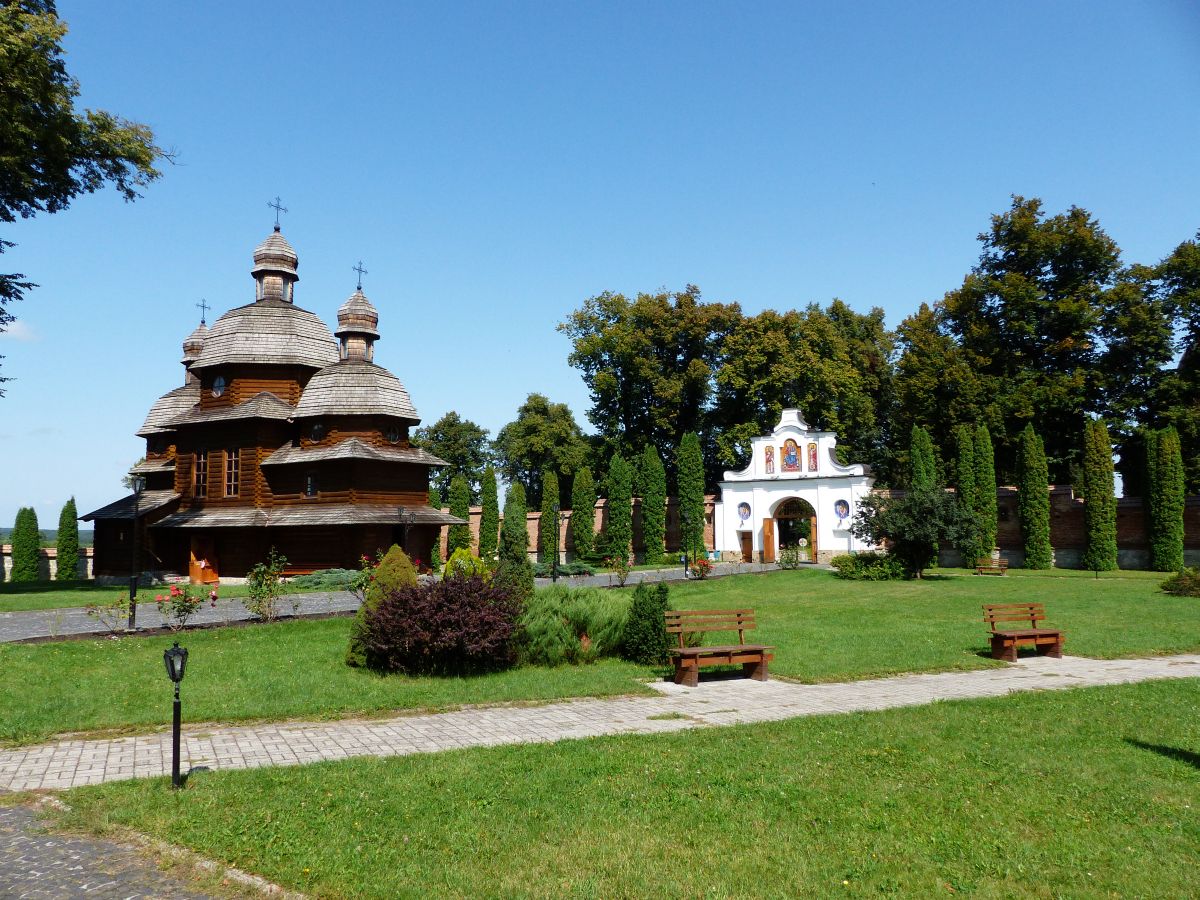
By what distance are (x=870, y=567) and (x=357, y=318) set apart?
22788 millimetres

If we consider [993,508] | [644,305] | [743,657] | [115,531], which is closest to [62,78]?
[115,531]

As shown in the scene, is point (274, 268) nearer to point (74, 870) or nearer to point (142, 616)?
point (142, 616)

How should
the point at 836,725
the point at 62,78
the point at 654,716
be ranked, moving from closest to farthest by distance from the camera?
the point at 836,725
the point at 654,716
the point at 62,78

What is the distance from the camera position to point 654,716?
9.59 m

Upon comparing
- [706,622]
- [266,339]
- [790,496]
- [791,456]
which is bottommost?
[706,622]

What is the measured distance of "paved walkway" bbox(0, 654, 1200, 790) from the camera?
761cm

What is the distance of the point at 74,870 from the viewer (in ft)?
16.8

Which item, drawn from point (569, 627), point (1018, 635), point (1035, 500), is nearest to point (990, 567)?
point (1035, 500)

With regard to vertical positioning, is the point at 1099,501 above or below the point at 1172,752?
above

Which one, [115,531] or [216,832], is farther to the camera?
[115,531]

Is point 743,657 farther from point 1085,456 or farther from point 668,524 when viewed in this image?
point 668,524

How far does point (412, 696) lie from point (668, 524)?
3631cm

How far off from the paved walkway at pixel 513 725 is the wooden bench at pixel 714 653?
0.87 feet

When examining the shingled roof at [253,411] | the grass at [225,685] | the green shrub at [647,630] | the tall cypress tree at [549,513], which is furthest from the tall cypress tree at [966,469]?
the shingled roof at [253,411]
